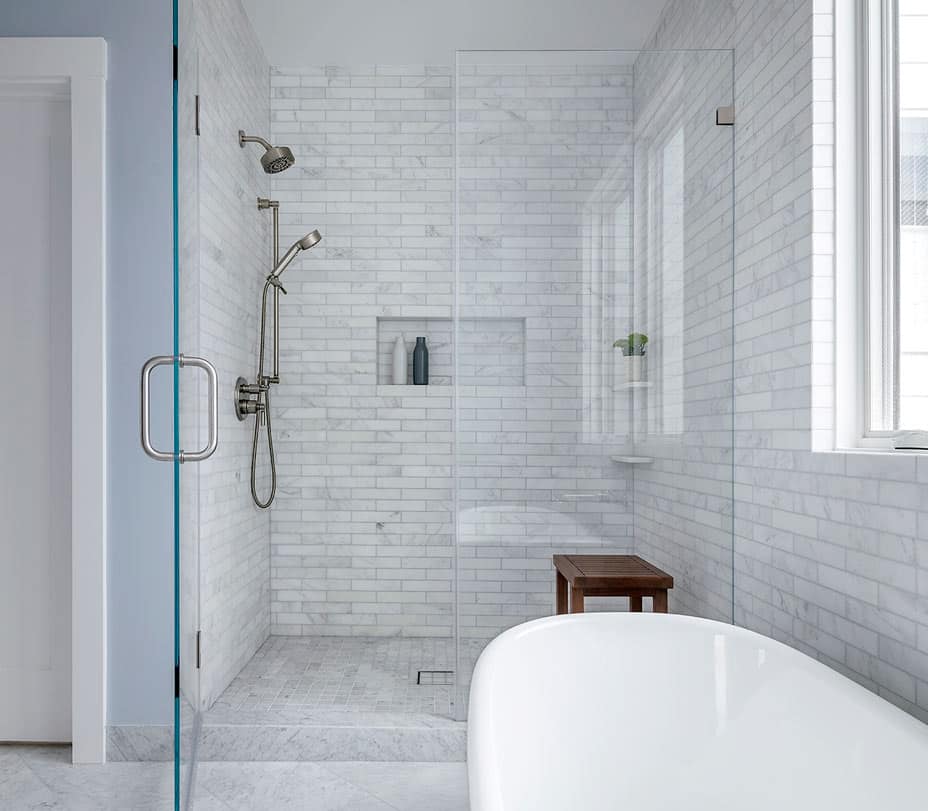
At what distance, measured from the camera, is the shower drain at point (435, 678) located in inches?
117

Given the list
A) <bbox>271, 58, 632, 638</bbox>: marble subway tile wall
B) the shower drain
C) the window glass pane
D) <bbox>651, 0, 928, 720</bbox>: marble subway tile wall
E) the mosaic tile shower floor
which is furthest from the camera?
<bbox>271, 58, 632, 638</bbox>: marble subway tile wall

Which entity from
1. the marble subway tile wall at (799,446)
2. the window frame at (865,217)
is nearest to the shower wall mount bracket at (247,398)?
Answer: the marble subway tile wall at (799,446)

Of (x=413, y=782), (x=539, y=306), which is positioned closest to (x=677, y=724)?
(x=413, y=782)

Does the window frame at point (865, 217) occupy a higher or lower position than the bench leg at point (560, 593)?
higher

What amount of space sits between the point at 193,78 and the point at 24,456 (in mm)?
1418

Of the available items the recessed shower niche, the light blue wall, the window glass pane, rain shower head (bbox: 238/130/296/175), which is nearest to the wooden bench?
the recessed shower niche

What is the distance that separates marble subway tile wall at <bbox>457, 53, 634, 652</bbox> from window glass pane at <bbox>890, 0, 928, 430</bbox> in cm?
92

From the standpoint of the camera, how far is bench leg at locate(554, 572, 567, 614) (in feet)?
8.52

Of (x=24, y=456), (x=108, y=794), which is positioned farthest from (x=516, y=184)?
(x=108, y=794)

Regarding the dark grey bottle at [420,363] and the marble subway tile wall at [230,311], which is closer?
the marble subway tile wall at [230,311]

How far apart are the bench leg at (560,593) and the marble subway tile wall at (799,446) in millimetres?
523

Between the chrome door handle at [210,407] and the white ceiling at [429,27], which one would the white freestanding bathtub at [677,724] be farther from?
the white ceiling at [429,27]

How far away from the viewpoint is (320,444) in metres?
3.82

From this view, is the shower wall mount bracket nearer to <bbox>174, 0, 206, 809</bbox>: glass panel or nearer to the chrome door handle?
<bbox>174, 0, 206, 809</bbox>: glass panel
